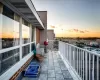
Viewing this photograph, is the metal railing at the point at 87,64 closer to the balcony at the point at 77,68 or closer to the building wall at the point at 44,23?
the balcony at the point at 77,68

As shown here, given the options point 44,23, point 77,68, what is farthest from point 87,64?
point 44,23

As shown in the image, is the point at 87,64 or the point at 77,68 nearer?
the point at 87,64

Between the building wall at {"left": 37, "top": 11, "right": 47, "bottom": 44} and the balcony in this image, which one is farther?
the building wall at {"left": 37, "top": 11, "right": 47, "bottom": 44}

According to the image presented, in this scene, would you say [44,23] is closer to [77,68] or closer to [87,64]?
[77,68]

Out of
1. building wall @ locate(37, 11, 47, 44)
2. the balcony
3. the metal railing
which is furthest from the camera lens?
building wall @ locate(37, 11, 47, 44)

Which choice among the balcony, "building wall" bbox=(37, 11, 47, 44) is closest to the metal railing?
the balcony

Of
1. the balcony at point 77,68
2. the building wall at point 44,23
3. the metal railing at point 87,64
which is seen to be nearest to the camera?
the metal railing at point 87,64

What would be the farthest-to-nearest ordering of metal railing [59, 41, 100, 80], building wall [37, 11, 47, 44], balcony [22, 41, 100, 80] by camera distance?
1. building wall [37, 11, 47, 44]
2. balcony [22, 41, 100, 80]
3. metal railing [59, 41, 100, 80]

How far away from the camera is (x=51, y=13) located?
13.0 metres

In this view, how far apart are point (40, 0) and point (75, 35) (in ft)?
35.1

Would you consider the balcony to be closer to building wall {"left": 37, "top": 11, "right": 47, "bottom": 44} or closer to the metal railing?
the metal railing

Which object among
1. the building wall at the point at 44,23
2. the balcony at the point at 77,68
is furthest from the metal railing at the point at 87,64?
the building wall at the point at 44,23

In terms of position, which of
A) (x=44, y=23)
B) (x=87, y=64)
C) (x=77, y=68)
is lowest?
(x=77, y=68)

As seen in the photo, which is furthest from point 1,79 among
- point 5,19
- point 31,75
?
point 31,75
